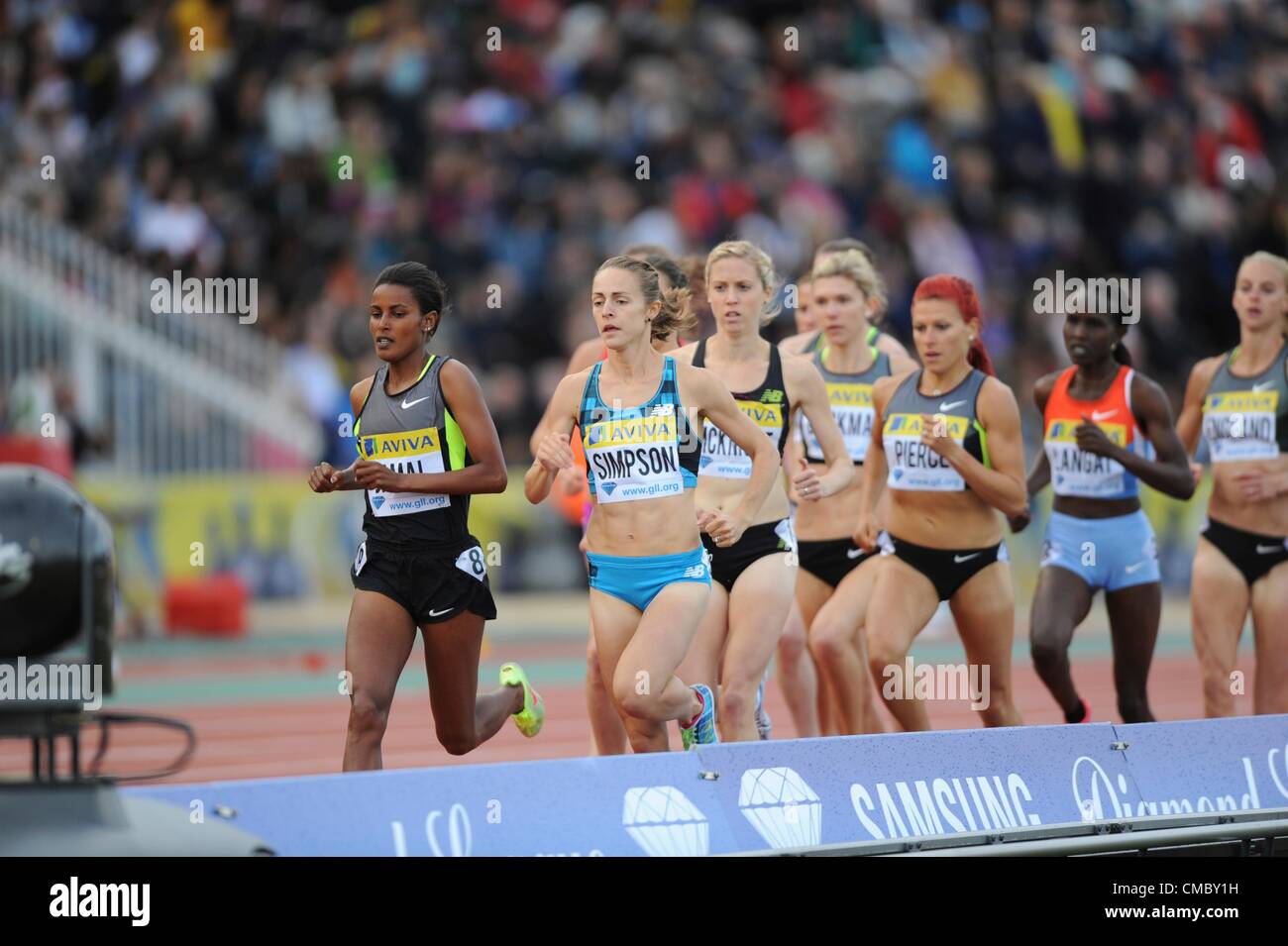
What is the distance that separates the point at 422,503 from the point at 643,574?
0.96 meters

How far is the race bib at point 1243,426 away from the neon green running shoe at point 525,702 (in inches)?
158

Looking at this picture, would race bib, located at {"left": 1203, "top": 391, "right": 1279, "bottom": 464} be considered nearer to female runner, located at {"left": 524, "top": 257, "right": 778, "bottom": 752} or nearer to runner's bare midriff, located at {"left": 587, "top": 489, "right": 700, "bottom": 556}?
female runner, located at {"left": 524, "top": 257, "right": 778, "bottom": 752}

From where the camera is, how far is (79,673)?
433 cm

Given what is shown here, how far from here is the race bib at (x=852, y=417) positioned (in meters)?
9.94

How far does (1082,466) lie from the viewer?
9727mm

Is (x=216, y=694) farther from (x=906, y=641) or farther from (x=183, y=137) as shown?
(x=183, y=137)

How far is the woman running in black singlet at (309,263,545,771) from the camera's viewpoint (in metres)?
7.36

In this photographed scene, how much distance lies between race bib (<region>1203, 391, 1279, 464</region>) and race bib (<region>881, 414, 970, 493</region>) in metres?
1.82

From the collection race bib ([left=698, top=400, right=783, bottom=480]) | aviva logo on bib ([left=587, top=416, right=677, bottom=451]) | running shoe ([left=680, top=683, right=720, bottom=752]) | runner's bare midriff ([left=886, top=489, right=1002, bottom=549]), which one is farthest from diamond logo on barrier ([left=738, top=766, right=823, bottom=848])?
runner's bare midriff ([left=886, top=489, right=1002, bottom=549])

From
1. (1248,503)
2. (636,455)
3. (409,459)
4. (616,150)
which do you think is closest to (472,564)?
(409,459)

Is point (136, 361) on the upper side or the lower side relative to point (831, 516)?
upper

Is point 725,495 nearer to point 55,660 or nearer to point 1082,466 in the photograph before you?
point 1082,466

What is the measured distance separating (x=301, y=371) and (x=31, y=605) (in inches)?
585

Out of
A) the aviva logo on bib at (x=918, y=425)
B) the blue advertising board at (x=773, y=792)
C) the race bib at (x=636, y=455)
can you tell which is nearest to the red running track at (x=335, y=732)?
the aviva logo on bib at (x=918, y=425)
